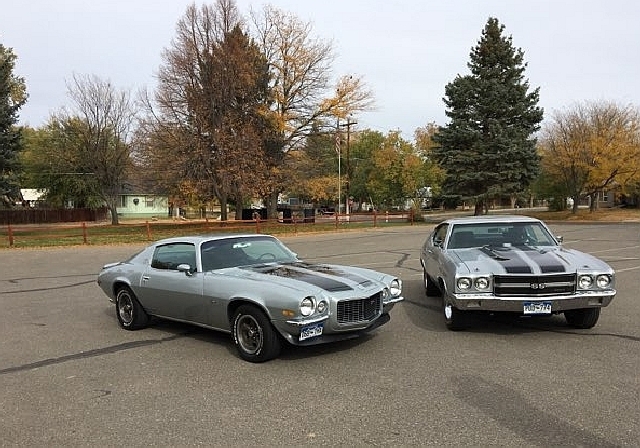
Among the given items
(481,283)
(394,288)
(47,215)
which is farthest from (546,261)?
(47,215)

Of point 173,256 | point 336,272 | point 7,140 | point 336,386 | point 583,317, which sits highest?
point 7,140

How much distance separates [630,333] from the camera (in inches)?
269

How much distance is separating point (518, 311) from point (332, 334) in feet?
7.58

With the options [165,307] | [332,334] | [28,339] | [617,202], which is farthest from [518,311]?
[617,202]

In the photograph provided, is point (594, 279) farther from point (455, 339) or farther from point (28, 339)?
point (28, 339)

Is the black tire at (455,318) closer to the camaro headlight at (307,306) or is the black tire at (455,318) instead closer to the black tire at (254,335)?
the camaro headlight at (307,306)

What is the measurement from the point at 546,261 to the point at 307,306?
3152 mm

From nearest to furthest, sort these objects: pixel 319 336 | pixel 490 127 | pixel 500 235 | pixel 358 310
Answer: pixel 319 336 < pixel 358 310 < pixel 500 235 < pixel 490 127

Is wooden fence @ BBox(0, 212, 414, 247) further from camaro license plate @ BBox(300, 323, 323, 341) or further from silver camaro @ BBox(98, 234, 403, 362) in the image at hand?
camaro license plate @ BBox(300, 323, 323, 341)

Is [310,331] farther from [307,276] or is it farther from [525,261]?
[525,261]

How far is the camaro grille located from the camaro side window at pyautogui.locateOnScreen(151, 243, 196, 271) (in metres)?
2.06

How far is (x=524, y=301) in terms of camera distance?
6371 millimetres

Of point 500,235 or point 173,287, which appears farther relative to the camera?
point 500,235

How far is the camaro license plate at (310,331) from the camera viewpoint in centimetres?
545
